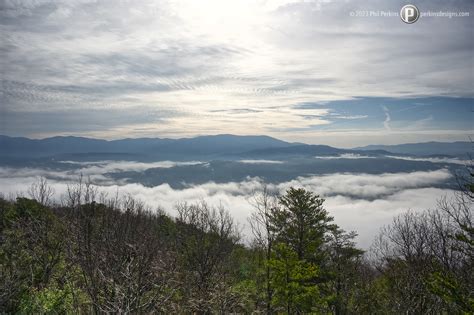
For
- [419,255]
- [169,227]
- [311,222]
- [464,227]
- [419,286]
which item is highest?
[464,227]

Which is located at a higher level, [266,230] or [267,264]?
[266,230]

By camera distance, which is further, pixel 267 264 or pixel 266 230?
pixel 266 230

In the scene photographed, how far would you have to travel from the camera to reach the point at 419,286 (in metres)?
23.6

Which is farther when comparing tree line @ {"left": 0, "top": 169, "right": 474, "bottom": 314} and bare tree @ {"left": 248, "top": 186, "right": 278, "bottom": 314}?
bare tree @ {"left": 248, "top": 186, "right": 278, "bottom": 314}

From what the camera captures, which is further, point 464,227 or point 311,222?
point 311,222

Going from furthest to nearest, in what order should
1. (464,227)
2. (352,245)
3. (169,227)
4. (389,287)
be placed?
1. (169,227)
2. (352,245)
3. (389,287)
4. (464,227)

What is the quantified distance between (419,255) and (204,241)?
63.8 ft

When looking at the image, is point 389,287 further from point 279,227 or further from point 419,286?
point 279,227

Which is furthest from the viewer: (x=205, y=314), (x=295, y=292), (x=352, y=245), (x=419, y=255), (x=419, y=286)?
(x=352, y=245)

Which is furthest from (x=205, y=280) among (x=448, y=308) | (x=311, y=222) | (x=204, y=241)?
(x=448, y=308)

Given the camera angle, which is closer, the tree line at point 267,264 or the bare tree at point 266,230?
the tree line at point 267,264

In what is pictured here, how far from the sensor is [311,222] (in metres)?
27.2

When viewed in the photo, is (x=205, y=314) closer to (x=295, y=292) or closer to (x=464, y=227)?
(x=295, y=292)

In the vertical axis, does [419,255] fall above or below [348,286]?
above
